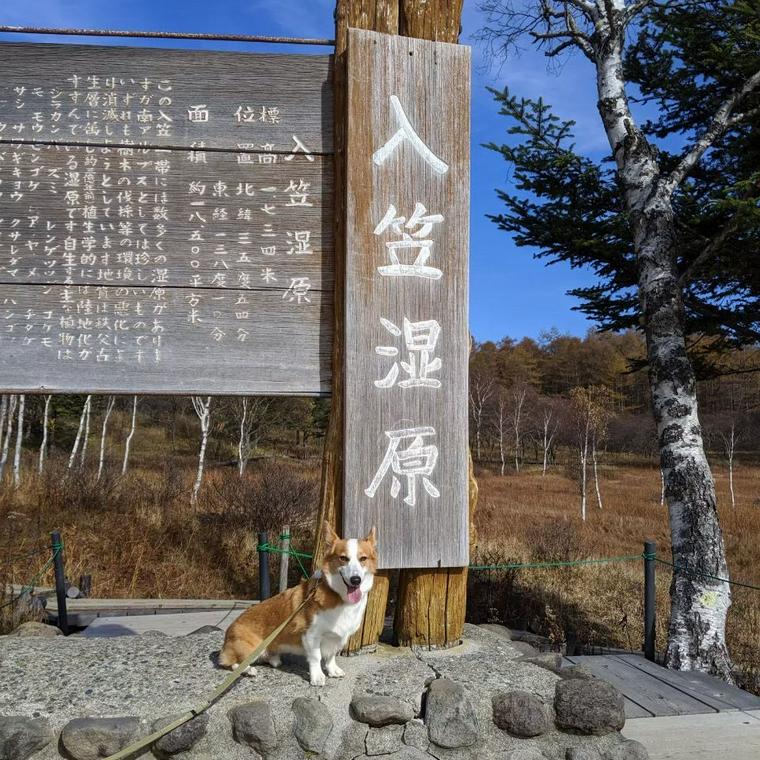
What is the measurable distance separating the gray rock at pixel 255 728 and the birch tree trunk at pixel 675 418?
4.59 meters

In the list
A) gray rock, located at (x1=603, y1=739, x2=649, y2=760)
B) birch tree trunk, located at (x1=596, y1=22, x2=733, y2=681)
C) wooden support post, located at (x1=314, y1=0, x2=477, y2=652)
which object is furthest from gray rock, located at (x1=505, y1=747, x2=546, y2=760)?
birch tree trunk, located at (x1=596, y1=22, x2=733, y2=681)

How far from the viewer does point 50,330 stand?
12.2 feet

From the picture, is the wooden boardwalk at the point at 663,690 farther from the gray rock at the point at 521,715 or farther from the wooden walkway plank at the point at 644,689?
the gray rock at the point at 521,715

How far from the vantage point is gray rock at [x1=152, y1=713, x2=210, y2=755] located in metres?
3.01

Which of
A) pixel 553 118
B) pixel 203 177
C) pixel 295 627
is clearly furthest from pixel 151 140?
pixel 553 118

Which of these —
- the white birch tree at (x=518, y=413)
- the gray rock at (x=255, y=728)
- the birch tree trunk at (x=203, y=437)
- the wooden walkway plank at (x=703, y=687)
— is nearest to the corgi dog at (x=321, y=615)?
the gray rock at (x=255, y=728)

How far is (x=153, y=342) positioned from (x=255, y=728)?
2.09 metres

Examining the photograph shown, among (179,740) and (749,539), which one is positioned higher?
(179,740)

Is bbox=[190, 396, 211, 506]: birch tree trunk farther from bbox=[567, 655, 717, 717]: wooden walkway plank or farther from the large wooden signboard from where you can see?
bbox=[567, 655, 717, 717]: wooden walkway plank

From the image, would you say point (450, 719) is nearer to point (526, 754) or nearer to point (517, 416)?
point (526, 754)

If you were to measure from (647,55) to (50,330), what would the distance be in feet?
29.7

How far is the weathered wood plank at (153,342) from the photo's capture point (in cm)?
370

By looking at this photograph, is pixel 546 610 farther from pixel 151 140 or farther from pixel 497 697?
pixel 151 140

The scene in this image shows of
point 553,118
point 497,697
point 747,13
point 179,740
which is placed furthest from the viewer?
point 553,118
